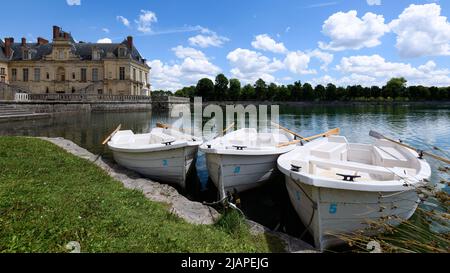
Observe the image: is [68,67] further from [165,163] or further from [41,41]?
[165,163]

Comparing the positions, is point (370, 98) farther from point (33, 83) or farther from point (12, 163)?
point (12, 163)

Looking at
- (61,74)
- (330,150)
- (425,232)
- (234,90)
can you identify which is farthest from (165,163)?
(234,90)

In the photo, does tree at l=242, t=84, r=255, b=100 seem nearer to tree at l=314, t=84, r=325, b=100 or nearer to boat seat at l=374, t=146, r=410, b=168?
tree at l=314, t=84, r=325, b=100

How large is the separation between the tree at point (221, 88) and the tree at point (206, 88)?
172 cm

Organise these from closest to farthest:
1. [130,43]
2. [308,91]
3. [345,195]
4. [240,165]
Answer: [345,195]
[240,165]
[130,43]
[308,91]

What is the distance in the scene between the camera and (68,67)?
2368 inches

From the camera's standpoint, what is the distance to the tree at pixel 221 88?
95.4 m

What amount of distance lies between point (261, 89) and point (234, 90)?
395 inches

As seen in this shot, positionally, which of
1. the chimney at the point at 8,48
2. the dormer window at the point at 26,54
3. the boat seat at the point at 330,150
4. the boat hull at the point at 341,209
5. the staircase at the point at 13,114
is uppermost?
the chimney at the point at 8,48

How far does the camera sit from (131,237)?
4.16 m

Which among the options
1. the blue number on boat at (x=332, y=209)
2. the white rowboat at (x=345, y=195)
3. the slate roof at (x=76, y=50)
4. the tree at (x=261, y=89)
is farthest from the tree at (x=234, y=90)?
the blue number on boat at (x=332, y=209)

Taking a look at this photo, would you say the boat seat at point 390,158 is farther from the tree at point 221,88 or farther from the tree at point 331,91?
the tree at point 331,91
